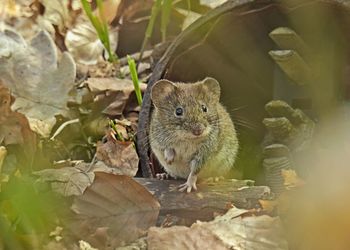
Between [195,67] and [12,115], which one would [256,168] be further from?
[12,115]

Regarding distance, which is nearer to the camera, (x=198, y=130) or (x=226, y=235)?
(x=226, y=235)

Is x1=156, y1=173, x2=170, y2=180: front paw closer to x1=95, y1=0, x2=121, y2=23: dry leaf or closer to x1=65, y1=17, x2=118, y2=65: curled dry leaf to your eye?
x1=65, y1=17, x2=118, y2=65: curled dry leaf

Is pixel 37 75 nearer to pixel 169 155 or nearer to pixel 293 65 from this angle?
pixel 169 155

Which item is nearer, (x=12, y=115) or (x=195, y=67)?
(x=12, y=115)

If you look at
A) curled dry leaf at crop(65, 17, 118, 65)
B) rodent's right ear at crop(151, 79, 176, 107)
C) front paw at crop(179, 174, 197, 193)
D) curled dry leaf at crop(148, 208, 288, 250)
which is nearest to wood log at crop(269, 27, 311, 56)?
rodent's right ear at crop(151, 79, 176, 107)

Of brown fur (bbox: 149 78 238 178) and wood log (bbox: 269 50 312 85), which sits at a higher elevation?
wood log (bbox: 269 50 312 85)

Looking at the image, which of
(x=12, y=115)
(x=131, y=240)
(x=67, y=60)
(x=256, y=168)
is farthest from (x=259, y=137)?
(x=131, y=240)

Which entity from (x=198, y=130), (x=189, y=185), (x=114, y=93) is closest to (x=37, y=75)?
(x=114, y=93)
